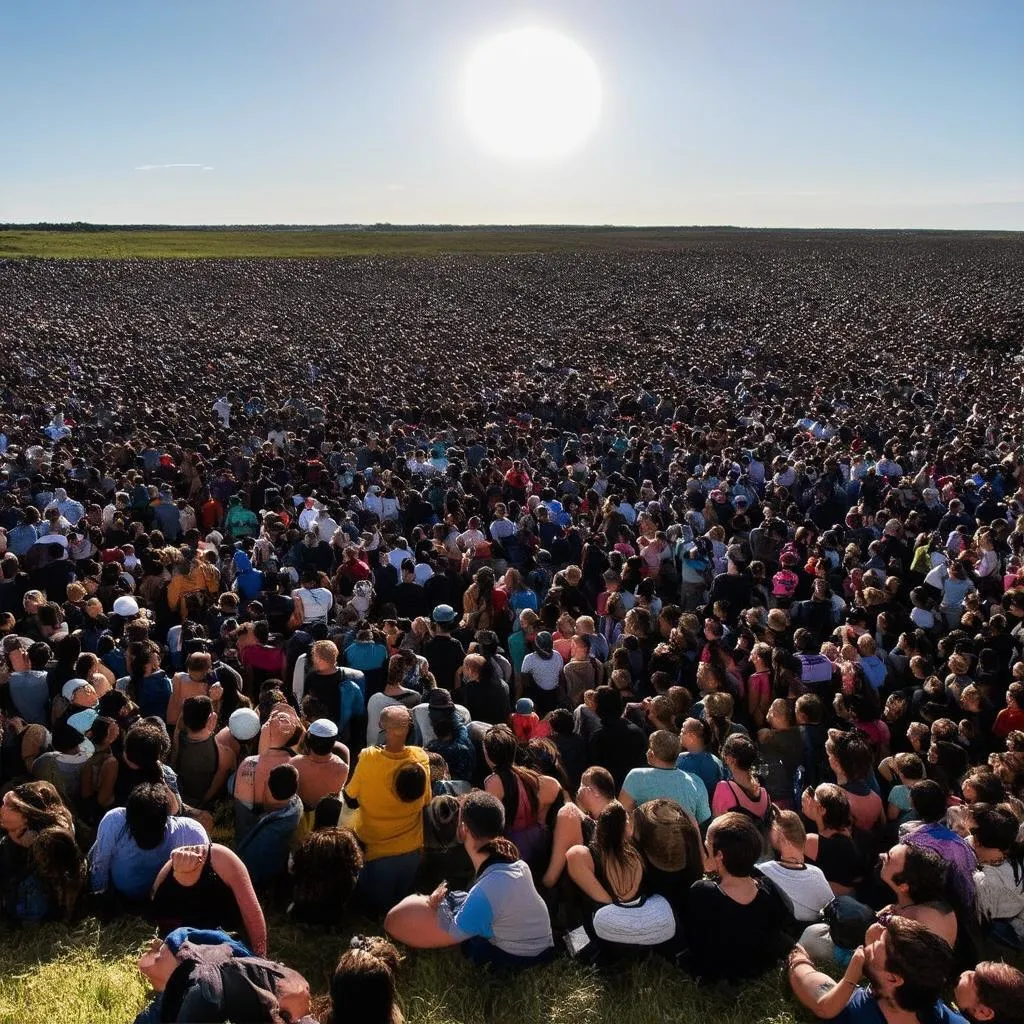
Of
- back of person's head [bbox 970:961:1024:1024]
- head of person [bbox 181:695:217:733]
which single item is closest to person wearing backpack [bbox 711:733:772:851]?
back of person's head [bbox 970:961:1024:1024]

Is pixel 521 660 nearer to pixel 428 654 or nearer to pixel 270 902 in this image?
pixel 428 654

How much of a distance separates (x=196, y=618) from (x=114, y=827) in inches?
182

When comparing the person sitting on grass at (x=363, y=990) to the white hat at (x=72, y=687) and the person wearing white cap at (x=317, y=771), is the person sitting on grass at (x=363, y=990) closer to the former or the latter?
the person wearing white cap at (x=317, y=771)

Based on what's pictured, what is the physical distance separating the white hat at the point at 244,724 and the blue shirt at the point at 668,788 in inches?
104

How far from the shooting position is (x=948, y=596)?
31.5 ft

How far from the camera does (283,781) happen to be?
5332mm

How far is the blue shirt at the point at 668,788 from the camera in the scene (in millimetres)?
5664

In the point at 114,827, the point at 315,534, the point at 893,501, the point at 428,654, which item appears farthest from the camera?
the point at 893,501

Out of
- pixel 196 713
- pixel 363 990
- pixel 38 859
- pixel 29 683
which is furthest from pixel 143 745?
pixel 363 990

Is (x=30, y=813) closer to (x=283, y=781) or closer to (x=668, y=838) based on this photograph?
(x=283, y=781)

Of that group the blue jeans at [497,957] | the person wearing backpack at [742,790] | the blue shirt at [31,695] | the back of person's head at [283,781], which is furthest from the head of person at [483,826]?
the blue shirt at [31,695]

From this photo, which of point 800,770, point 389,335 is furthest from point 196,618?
point 389,335

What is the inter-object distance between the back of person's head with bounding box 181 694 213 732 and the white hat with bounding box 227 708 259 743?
184 mm

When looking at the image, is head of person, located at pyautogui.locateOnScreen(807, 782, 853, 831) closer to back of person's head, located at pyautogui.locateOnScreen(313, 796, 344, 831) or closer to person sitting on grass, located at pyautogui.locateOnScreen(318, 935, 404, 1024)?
person sitting on grass, located at pyautogui.locateOnScreen(318, 935, 404, 1024)
